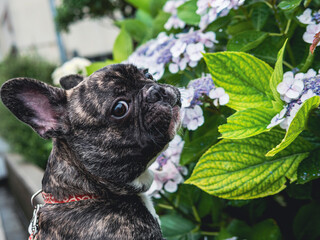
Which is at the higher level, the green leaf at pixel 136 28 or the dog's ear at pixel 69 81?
the dog's ear at pixel 69 81

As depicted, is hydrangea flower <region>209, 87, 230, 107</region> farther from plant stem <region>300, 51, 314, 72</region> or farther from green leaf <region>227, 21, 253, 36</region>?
green leaf <region>227, 21, 253, 36</region>

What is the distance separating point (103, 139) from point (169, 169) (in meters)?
0.38

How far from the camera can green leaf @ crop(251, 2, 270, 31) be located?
157cm

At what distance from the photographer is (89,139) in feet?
4.42

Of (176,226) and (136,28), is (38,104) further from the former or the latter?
(136,28)

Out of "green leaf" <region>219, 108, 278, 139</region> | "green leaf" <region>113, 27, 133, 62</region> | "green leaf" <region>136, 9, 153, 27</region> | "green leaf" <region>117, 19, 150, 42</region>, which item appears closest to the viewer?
"green leaf" <region>219, 108, 278, 139</region>

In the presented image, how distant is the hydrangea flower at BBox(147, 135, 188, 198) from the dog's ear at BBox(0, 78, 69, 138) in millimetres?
448

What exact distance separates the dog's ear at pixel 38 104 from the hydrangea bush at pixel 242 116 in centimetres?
45

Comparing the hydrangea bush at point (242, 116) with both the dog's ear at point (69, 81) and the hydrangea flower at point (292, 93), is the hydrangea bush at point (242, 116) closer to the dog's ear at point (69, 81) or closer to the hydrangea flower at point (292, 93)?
the hydrangea flower at point (292, 93)

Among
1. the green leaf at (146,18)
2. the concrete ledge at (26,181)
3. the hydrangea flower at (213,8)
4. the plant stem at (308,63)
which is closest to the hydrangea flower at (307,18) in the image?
the plant stem at (308,63)

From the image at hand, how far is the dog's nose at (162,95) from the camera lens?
4.38ft

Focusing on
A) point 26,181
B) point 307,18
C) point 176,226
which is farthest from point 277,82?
point 26,181

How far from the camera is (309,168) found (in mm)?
1198

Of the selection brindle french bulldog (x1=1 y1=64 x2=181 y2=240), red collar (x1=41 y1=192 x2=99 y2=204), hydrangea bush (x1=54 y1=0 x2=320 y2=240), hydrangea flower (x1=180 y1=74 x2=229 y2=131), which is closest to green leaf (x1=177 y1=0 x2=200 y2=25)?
hydrangea bush (x1=54 y1=0 x2=320 y2=240)
